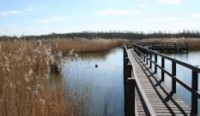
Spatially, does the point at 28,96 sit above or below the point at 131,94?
below

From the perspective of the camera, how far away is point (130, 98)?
5.51 meters

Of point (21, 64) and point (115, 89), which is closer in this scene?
point (21, 64)

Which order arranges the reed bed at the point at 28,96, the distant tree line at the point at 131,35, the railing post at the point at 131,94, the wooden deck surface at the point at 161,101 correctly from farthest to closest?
1. the distant tree line at the point at 131,35
2. the wooden deck surface at the point at 161,101
3. the reed bed at the point at 28,96
4. the railing post at the point at 131,94

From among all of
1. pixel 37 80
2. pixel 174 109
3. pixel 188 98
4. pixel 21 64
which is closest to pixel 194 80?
pixel 174 109

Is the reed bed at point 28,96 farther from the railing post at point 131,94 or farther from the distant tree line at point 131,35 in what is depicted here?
the distant tree line at point 131,35

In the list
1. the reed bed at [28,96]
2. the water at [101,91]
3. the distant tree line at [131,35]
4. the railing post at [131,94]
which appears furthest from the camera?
the distant tree line at [131,35]

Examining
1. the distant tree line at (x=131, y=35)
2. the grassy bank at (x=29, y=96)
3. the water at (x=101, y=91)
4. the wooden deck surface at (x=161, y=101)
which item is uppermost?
the grassy bank at (x=29, y=96)

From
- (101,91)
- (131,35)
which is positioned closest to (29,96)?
(101,91)

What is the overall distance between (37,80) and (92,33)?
122m

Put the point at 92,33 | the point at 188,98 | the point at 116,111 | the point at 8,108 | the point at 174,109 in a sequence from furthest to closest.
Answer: the point at 92,33
the point at 188,98
the point at 116,111
the point at 174,109
the point at 8,108

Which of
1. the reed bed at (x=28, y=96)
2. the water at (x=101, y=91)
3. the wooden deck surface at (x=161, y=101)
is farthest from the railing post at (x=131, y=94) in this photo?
the water at (x=101, y=91)

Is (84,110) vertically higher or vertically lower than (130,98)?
lower

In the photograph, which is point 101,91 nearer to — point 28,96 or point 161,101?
point 161,101

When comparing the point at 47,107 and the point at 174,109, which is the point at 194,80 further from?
the point at 47,107
